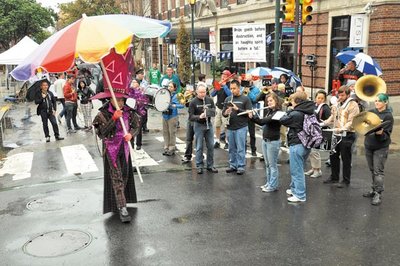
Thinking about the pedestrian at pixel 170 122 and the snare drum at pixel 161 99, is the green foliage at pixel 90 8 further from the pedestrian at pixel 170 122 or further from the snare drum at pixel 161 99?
the snare drum at pixel 161 99

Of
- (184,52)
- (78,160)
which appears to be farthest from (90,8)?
(78,160)

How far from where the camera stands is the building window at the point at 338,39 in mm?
16641

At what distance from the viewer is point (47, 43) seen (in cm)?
562

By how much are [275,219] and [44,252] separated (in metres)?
3.13

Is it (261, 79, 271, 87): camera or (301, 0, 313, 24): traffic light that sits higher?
(301, 0, 313, 24): traffic light

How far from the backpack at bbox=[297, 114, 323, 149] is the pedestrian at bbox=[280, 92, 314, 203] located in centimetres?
5

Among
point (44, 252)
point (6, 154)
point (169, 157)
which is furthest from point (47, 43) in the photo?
point (6, 154)

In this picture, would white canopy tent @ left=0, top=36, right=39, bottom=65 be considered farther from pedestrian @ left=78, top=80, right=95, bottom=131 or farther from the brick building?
the brick building

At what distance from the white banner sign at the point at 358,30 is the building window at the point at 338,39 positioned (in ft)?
4.44

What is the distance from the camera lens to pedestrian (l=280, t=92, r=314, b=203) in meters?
6.59

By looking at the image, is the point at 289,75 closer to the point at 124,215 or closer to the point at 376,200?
the point at 376,200

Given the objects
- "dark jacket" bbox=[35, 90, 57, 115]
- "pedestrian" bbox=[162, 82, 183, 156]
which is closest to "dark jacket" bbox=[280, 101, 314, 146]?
"pedestrian" bbox=[162, 82, 183, 156]

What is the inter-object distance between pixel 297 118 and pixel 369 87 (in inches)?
66.1

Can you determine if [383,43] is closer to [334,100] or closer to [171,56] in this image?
[334,100]
